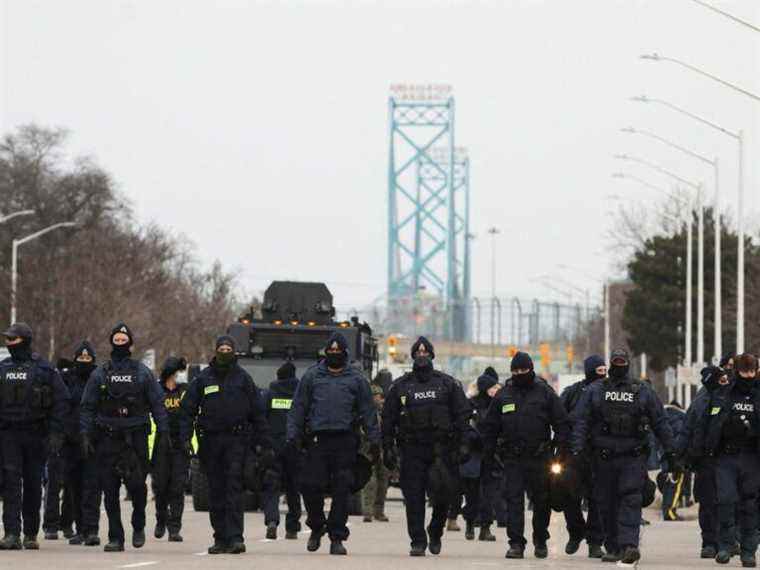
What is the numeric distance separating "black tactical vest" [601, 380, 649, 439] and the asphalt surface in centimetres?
124

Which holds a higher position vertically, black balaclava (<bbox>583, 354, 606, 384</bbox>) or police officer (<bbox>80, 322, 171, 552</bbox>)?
black balaclava (<bbox>583, 354, 606, 384</bbox>)

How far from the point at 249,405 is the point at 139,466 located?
125cm

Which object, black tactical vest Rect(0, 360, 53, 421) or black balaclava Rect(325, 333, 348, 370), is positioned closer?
black balaclava Rect(325, 333, 348, 370)

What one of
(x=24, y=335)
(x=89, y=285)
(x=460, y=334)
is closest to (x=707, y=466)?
(x=24, y=335)

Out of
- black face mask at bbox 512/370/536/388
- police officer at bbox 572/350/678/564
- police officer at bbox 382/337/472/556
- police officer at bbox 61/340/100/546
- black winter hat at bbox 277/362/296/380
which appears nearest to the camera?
police officer at bbox 572/350/678/564

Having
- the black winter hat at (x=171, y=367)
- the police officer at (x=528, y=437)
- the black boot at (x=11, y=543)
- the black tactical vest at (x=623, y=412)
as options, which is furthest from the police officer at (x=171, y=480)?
the black tactical vest at (x=623, y=412)

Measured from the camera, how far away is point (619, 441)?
23031 mm

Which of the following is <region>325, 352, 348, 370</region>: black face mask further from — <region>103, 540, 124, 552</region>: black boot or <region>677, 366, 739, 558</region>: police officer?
<region>677, 366, 739, 558</region>: police officer

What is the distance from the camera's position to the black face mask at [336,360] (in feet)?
75.5

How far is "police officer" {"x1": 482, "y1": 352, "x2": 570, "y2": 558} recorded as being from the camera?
2367 centimetres

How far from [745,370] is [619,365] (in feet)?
4.15

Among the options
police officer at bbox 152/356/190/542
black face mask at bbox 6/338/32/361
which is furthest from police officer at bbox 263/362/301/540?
black face mask at bbox 6/338/32/361

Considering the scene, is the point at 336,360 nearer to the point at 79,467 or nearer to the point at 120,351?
the point at 120,351

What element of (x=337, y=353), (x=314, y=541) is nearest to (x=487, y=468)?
(x=314, y=541)
